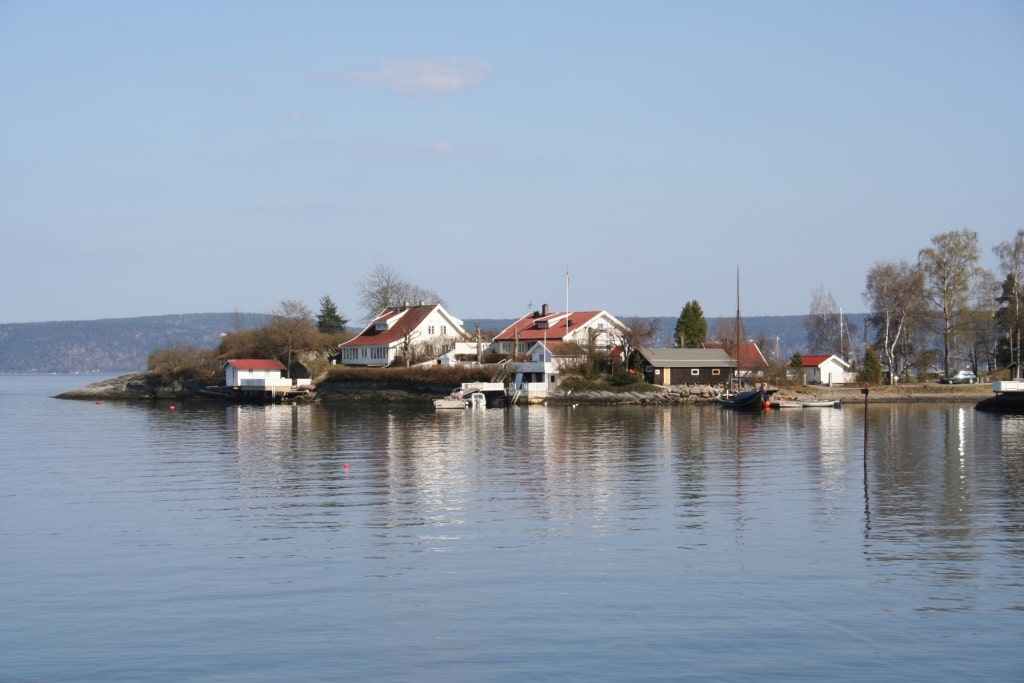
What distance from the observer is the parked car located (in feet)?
293

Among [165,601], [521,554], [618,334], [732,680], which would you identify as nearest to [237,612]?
[165,601]

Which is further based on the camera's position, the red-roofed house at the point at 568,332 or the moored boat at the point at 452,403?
the red-roofed house at the point at 568,332

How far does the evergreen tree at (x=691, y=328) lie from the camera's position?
310ft

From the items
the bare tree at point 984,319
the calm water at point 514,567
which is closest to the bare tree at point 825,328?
the bare tree at point 984,319

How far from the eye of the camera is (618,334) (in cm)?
9075

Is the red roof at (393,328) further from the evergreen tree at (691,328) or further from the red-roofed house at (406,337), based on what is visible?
the evergreen tree at (691,328)

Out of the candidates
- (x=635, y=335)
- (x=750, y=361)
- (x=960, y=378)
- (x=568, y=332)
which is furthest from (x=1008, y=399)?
(x=568, y=332)

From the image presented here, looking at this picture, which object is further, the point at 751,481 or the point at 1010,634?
the point at 751,481

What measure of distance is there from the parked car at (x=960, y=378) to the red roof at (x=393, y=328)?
4585 centimetres

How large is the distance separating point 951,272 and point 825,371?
13487mm

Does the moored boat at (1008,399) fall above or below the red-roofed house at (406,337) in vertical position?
below

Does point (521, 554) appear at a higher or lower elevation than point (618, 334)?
lower

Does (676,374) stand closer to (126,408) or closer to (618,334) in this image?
(618,334)

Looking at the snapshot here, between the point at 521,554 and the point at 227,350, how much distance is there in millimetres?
85378
